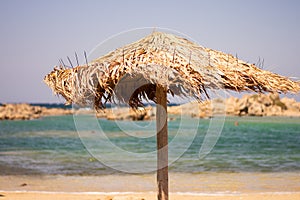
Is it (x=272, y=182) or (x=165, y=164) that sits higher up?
(x=165, y=164)

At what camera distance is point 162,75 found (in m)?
4.51

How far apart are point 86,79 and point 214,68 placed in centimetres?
132

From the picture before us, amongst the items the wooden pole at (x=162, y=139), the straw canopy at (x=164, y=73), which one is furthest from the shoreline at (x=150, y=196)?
the straw canopy at (x=164, y=73)

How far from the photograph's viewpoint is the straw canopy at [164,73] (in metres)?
4.57

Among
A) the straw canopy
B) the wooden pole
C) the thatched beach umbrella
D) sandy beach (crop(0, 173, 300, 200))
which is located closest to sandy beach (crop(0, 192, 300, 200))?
sandy beach (crop(0, 173, 300, 200))

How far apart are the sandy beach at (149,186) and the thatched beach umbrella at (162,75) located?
2820 millimetres

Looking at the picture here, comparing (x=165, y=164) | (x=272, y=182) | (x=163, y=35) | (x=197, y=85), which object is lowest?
(x=272, y=182)

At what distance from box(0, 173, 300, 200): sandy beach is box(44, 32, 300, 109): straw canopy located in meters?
3.08

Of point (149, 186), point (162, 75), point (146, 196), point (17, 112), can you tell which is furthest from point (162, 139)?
point (17, 112)

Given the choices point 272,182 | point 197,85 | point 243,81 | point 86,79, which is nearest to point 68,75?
point 86,79

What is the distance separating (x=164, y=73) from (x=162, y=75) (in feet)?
0.09

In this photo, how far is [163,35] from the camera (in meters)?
5.35

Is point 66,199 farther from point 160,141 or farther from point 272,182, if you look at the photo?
point 272,182

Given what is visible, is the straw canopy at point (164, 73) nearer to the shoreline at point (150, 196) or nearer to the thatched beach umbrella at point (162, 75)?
the thatched beach umbrella at point (162, 75)
